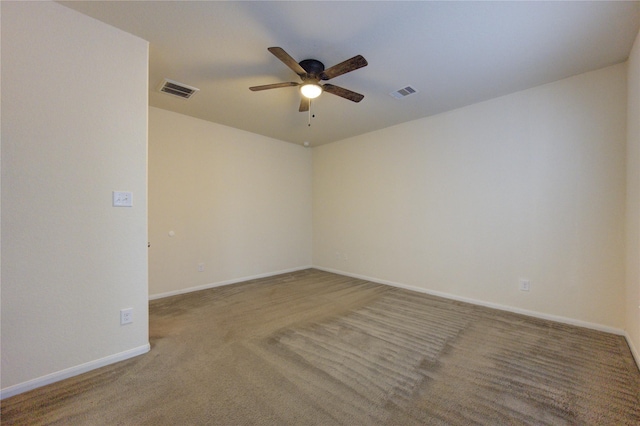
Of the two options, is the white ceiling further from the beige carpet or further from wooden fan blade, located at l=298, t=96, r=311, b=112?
the beige carpet

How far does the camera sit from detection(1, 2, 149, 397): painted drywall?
66.7 inches

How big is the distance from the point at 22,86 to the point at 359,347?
3.16 m

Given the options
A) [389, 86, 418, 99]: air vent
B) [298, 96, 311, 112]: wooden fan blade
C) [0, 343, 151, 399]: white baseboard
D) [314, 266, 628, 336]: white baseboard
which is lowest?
[314, 266, 628, 336]: white baseboard

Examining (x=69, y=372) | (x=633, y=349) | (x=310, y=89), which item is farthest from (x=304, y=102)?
(x=633, y=349)

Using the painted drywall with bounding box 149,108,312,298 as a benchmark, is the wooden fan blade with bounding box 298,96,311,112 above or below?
above

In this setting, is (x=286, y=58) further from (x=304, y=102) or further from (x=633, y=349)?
(x=633, y=349)

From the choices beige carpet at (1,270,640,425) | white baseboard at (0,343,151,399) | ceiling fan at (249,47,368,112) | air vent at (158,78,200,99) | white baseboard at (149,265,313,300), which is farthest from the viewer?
white baseboard at (149,265,313,300)

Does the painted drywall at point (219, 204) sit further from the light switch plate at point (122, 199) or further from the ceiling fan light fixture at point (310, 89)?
the ceiling fan light fixture at point (310, 89)

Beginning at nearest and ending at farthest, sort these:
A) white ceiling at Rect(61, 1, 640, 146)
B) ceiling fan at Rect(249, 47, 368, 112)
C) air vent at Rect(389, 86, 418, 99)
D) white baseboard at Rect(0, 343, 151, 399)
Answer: white baseboard at Rect(0, 343, 151, 399) < white ceiling at Rect(61, 1, 640, 146) < ceiling fan at Rect(249, 47, 368, 112) < air vent at Rect(389, 86, 418, 99)

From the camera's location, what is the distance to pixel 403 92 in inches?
123

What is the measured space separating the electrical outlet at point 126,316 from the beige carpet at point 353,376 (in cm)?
30

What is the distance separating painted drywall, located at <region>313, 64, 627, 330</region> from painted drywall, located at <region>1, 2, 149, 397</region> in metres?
3.46

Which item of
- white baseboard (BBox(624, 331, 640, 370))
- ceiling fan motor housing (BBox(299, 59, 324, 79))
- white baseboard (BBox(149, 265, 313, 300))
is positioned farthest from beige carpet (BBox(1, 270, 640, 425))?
ceiling fan motor housing (BBox(299, 59, 324, 79))

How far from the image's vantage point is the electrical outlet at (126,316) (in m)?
2.08
